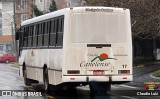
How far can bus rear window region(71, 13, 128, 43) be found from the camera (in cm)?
1582

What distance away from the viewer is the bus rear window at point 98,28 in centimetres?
1582

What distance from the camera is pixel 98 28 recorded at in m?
Result: 15.9

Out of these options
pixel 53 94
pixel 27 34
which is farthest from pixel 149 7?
pixel 53 94

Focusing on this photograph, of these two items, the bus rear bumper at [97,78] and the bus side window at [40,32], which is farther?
the bus side window at [40,32]

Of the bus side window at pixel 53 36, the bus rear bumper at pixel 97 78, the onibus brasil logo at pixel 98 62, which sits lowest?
the bus rear bumper at pixel 97 78

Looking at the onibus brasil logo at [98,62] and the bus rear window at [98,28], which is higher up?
the bus rear window at [98,28]

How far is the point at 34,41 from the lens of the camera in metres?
20.5

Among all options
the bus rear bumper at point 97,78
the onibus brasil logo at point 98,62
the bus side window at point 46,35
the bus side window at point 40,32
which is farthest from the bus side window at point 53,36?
the bus rear bumper at point 97,78

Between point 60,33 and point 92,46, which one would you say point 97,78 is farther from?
point 60,33

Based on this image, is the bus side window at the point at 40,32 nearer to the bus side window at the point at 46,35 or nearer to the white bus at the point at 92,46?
the bus side window at the point at 46,35

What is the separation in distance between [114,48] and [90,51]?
0.87 metres

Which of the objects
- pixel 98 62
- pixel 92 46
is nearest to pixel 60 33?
pixel 92 46

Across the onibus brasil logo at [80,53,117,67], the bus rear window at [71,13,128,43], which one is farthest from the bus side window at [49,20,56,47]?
the onibus brasil logo at [80,53,117,67]

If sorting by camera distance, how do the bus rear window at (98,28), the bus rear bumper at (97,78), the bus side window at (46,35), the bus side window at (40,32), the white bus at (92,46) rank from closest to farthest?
the bus rear bumper at (97,78)
the white bus at (92,46)
the bus rear window at (98,28)
the bus side window at (46,35)
the bus side window at (40,32)
